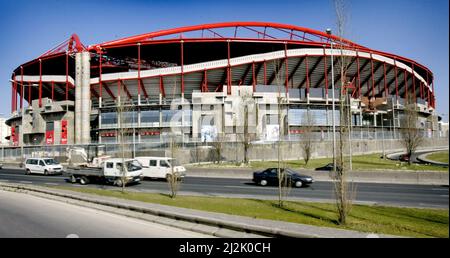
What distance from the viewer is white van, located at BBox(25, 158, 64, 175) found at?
Answer: 34.0 metres

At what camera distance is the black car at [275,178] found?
22.7 meters

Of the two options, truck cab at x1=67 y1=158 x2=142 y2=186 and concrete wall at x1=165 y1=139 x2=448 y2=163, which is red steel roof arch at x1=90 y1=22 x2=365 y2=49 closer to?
concrete wall at x1=165 y1=139 x2=448 y2=163

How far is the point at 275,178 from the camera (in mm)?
24094

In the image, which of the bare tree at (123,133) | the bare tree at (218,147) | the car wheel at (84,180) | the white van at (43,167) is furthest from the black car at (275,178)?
the white van at (43,167)

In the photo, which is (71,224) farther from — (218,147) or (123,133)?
(218,147)

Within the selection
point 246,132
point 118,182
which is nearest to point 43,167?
point 118,182

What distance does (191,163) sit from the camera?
42375 mm

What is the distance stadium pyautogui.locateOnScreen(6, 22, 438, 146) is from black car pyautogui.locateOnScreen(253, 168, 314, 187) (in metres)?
24.2

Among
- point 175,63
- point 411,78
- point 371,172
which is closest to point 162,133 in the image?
point 175,63

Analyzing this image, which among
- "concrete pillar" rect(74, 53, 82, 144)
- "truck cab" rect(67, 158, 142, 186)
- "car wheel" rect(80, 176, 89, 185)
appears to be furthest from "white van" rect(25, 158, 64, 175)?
"concrete pillar" rect(74, 53, 82, 144)

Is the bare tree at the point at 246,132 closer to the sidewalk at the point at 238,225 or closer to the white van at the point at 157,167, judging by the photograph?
the white van at the point at 157,167

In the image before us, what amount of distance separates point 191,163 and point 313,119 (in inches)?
1144

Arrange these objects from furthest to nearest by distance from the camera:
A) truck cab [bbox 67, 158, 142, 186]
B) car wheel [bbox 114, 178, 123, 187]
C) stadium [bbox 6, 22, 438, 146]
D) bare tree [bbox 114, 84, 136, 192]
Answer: stadium [bbox 6, 22, 438, 146] → truck cab [bbox 67, 158, 142, 186] → car wheel [bbox 114, 178, 123, 187] → bare tree [bbox 114, 84, 136, 192]

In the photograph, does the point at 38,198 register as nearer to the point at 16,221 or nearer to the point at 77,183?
the point at 16,221
